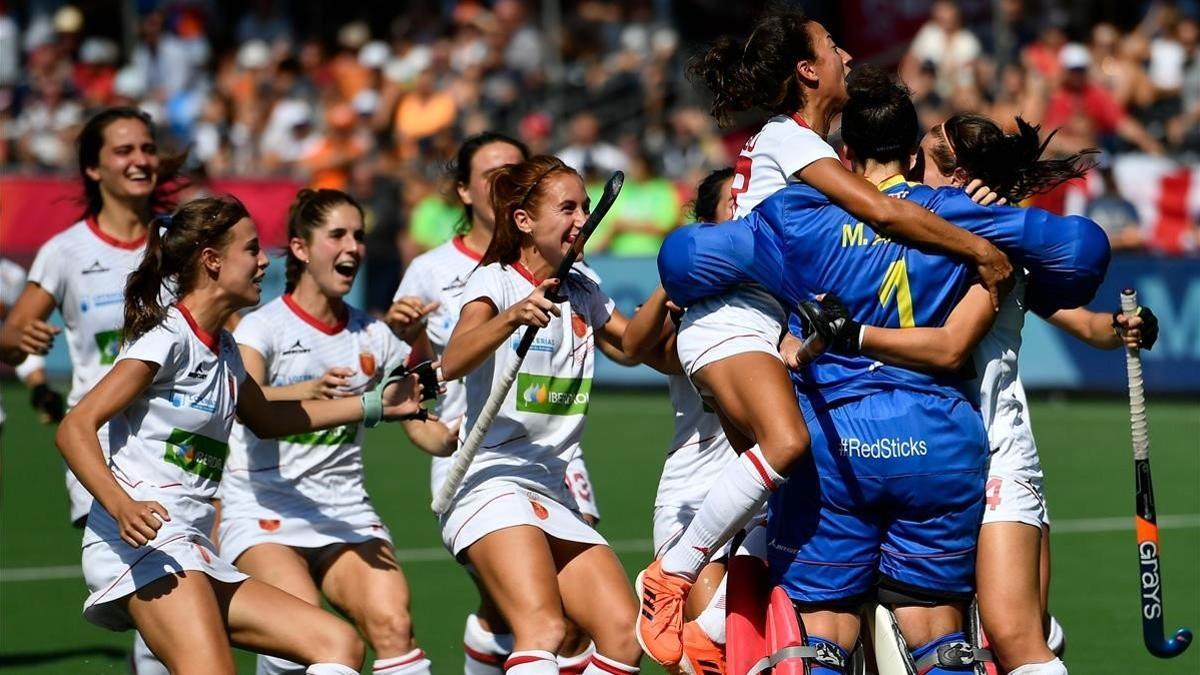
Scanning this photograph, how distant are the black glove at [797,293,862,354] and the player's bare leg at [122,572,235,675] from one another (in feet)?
6.92

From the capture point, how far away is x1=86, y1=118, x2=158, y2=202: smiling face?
7.84m

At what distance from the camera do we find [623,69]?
70.5 feet

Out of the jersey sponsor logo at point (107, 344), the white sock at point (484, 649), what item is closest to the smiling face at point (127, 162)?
the jersey sponsor logo at point (107, 344)

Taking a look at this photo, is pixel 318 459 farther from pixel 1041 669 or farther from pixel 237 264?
pixel 1041 669

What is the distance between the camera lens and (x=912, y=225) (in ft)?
16.6

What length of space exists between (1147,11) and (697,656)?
15768mm

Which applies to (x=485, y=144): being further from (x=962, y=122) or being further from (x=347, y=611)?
(x=962, y=122)

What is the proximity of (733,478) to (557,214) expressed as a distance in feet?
4.91

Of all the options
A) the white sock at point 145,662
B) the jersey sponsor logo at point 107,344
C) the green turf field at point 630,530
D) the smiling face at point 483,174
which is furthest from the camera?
the green turf field at point 630,530

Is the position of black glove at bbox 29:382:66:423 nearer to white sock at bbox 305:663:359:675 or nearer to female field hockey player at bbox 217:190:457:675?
female field hockey player at bbox 217:190:457:675

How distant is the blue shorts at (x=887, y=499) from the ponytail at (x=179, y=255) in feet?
7.25

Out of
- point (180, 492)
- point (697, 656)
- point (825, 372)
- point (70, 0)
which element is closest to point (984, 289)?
point (825, 372)

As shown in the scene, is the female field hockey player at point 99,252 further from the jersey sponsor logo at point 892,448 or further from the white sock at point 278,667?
the jersey sponsor logo at point 892,448

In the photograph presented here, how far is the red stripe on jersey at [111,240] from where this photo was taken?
26.1ft
